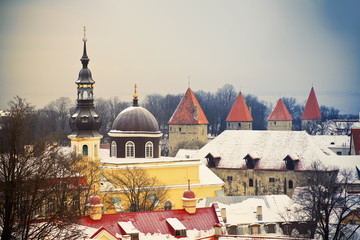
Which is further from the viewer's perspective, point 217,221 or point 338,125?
point 338,125

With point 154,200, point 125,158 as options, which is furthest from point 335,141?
point 154,200

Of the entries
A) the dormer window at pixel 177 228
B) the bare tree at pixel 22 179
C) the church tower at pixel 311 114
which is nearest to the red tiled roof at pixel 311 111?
the church tower at pixel 311 114

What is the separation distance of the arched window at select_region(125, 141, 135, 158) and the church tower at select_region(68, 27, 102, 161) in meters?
3.63

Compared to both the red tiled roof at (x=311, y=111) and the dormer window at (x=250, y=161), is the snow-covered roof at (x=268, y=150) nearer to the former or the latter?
the dormer window at (x=250, y=161)

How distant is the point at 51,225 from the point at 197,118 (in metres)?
45.3

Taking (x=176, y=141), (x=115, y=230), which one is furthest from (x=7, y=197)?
(x=176, y=141)

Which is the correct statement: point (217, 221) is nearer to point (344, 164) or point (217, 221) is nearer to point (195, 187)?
point (195, 187)

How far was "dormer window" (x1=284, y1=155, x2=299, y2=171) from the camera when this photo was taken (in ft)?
184

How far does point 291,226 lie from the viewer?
40.9 meters

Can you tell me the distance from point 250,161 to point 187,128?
589 inches

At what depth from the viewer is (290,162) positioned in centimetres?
5628

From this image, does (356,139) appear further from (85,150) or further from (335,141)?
(85,150)

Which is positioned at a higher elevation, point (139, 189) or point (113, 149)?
point (113, 149)

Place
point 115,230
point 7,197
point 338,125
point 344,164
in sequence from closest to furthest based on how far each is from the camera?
point 7,197 → point 115,230 → point 344,164 → point 338,125
